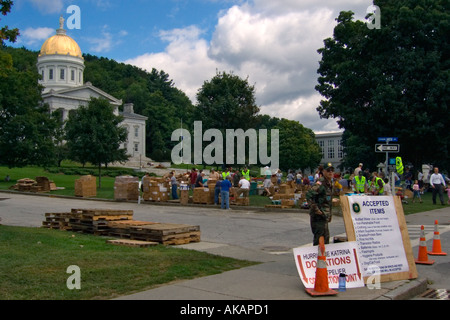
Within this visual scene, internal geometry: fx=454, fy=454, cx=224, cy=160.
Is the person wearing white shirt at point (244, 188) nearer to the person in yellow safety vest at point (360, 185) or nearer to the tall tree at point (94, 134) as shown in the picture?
the person in yellow safety vest at point (360, 185)

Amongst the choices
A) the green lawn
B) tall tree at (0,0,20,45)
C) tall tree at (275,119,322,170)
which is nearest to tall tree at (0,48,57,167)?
tall tree at (0,0,20,45)

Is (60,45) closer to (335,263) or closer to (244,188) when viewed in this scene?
(244,188)

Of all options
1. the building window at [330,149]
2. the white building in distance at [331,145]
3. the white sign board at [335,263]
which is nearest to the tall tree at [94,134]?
the white sign board at [335,263]

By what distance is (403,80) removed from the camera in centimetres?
3441

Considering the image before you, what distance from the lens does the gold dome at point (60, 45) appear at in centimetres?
8562

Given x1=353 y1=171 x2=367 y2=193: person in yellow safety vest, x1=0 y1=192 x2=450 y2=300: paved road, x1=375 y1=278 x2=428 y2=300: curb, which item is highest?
x1=353 y1=171 x2=367 y2=193: person in yellow safety vest

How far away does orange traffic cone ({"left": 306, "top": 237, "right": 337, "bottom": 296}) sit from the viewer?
6.70 metres

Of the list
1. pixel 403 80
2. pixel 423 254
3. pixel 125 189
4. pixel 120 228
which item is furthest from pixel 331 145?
pixel 423 254

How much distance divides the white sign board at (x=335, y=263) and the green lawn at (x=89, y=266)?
6.40ft

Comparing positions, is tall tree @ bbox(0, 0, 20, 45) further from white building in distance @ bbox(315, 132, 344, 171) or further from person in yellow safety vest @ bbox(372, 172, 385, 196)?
white building in distance @ bbox(315, 132, 344, 171)

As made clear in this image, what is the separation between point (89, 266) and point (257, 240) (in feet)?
19.7

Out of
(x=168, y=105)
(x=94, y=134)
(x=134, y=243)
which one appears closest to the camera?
(x=134, y=243)

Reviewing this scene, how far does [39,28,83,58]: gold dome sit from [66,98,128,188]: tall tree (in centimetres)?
5408

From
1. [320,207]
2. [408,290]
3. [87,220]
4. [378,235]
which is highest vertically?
[320,207]
